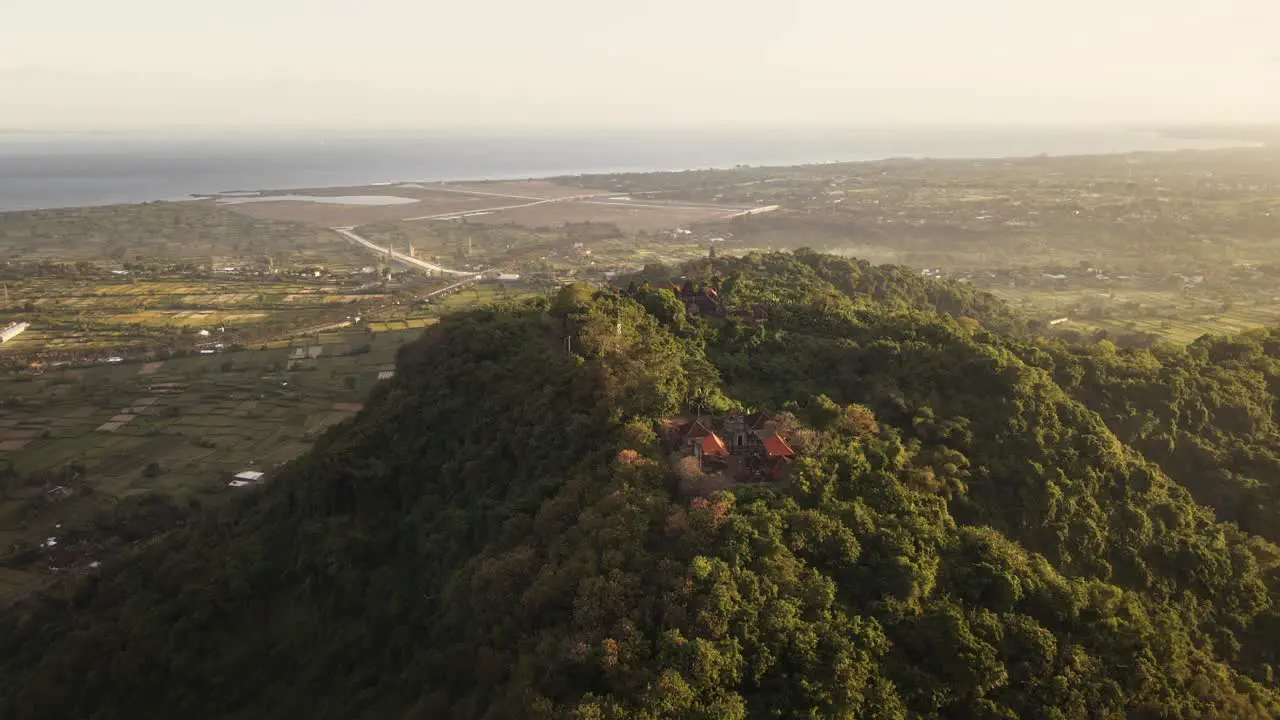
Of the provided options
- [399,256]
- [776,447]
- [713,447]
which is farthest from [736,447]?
[399,256]

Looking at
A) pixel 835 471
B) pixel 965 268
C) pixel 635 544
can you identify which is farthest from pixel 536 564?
pixel 965 268

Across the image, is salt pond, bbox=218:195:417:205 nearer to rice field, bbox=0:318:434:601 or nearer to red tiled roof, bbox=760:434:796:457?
rice field, bbox=0:318:434:601

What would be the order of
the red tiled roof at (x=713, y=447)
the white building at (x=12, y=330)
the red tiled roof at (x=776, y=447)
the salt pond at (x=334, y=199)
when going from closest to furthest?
the red tiled roof at (x=776, y=447) < the red tiled roof at (x=713, y=447) < the white building at (x=12, y=330) < the salt pond at (x=334, y=199)

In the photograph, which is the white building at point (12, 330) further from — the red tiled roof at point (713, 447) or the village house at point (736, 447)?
the red tiled roof at point (713, 447)

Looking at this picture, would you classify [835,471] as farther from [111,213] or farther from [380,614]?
[111,213]

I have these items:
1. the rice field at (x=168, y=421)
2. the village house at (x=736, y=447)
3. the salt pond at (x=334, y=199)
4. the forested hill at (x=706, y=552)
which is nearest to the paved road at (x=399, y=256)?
the rice field at (x=168, y=421)

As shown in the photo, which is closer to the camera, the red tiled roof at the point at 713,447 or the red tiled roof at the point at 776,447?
the red tiled roof at the point at 776,447
